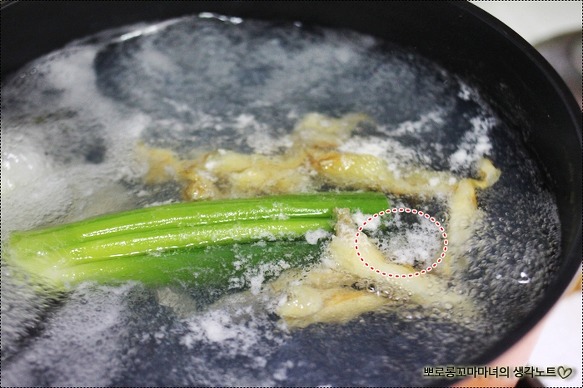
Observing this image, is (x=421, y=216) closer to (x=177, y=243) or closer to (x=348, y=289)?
(x=348, y=289)

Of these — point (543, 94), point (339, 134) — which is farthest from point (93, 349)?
point (543, 94)

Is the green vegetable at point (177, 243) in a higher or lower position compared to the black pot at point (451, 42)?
lower

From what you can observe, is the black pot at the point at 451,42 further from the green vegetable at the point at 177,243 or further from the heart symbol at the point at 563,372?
the green vegetable at the point at 177,243

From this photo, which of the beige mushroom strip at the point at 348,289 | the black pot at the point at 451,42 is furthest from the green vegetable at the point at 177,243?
the black pot at the point at 451,42

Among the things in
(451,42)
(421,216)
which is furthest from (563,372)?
(451,42)

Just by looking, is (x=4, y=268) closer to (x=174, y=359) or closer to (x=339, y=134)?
(x=174, y=359)

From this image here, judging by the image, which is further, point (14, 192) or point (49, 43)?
point (49, 43)
